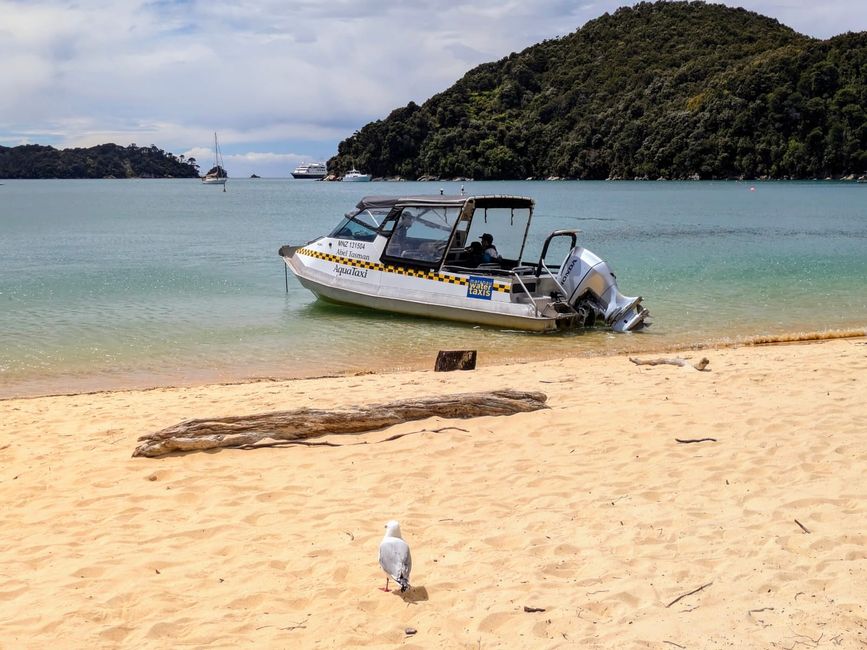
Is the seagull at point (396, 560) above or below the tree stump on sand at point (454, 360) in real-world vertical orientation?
above

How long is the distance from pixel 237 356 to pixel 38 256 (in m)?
20.6

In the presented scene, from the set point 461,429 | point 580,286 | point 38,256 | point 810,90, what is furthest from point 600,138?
point 461,429

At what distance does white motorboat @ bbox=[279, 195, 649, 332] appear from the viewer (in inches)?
585

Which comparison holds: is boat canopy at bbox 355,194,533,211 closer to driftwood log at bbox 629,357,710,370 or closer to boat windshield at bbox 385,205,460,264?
boat windshield at bbox 385,205,460,264

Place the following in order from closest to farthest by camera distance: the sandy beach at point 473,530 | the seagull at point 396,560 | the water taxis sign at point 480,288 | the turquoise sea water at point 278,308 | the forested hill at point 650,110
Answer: the sandy beach at point 473,530 → the seagull at point 396,560 → the turquoise sea water at point 278,308 → the water taxis sign at point 480,288 → the forested hill at point 650,110

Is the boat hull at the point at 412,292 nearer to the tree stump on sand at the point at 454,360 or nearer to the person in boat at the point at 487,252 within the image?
the person in boat at the point at 487,252

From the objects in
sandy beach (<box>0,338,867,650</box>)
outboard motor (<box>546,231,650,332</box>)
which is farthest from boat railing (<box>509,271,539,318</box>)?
sandy beach (<box>0,338,867,650</box>)


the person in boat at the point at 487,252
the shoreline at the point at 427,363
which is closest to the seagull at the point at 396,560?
the shoreline at the point at 427,363

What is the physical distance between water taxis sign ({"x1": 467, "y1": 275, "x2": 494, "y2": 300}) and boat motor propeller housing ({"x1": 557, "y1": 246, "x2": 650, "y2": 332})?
4.53ft

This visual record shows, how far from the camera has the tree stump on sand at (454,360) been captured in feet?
37.5

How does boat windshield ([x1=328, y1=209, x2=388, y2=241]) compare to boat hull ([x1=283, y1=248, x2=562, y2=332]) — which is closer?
boat hull ([x1=283, y1=248, x2=562, y2=332])

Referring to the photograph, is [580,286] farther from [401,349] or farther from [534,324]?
[401,349]

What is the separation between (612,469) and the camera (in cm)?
653

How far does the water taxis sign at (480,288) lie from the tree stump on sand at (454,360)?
3774 mm
